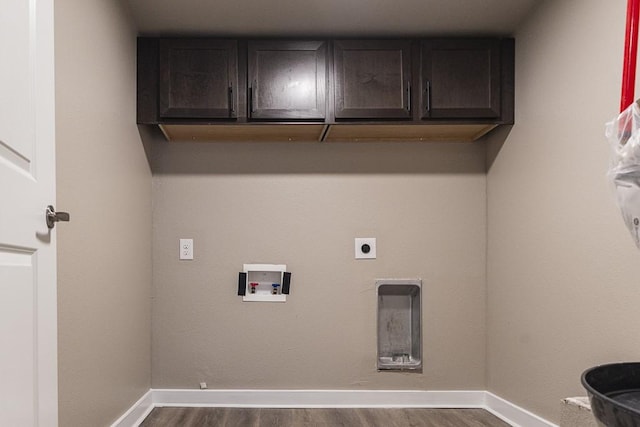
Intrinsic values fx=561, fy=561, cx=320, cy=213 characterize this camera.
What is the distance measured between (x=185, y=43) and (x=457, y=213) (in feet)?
6.24

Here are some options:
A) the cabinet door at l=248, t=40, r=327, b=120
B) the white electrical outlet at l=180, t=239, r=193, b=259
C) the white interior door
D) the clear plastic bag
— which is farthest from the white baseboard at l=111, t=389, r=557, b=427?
the clear plastic bag

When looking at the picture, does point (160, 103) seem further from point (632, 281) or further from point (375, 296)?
point (632, 281)

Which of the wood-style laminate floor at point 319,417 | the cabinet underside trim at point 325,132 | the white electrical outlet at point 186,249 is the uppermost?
the cabinet underside trim at point 325,132

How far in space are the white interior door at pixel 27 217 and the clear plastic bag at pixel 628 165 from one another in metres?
1.31

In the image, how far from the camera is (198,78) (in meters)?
3.10

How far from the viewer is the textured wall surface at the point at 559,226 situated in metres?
2.15

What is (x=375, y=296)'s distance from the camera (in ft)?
11.4

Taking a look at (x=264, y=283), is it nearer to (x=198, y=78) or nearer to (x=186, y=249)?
(x=186, y=249)

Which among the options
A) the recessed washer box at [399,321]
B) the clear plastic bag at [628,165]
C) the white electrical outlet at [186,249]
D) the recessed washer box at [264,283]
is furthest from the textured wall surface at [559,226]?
the white electrical outlet at [186,249]

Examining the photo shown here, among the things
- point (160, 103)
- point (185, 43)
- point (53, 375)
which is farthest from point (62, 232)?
point (185, 43)

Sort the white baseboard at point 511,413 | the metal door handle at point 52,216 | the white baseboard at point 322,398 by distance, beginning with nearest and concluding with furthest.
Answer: the metal door handle at point 52,216 < the white baseboard at point 511,413 < the white baseboard at point 322,398

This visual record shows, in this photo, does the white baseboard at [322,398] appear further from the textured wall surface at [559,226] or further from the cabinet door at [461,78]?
the cabinet door at [461,78]

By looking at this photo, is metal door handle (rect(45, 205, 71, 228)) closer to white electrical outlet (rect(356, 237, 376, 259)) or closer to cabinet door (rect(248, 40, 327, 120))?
cabinet door (rect(248, 40, 327, 120))

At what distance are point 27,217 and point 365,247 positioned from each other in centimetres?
233
